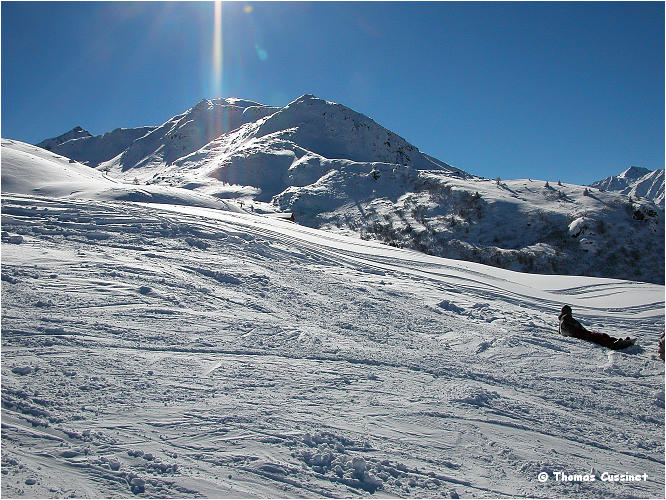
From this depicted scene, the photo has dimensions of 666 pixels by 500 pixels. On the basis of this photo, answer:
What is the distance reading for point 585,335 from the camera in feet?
20.9

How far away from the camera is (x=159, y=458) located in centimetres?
298

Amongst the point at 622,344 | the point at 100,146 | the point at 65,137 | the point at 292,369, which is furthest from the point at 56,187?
the point at 65,137

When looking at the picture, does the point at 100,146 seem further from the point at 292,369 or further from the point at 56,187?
the point at 292,369

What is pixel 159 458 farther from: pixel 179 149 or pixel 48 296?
pixel 179 149

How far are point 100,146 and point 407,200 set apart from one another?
71.9 m

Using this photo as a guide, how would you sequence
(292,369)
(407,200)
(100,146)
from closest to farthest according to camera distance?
(292,369) → (407,200) → (100,146)

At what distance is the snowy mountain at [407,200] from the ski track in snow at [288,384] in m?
17.0

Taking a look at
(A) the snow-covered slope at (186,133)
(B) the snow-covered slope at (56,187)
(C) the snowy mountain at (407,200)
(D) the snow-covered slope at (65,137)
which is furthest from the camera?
(D) the snow-covered slope at (65,137)

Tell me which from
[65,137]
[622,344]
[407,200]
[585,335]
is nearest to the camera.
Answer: [622,344]

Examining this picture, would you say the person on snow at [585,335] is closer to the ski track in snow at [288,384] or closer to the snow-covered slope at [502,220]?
the ski track in snow at [288,384]

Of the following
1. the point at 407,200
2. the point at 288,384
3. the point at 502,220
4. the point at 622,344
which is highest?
the point at 407,200

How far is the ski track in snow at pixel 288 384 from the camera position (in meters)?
3.03

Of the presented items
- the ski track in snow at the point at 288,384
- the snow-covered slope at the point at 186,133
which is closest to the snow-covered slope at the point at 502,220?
the ski track in snow at the point at 288,384

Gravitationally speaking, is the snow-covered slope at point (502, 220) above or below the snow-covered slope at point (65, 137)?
below
